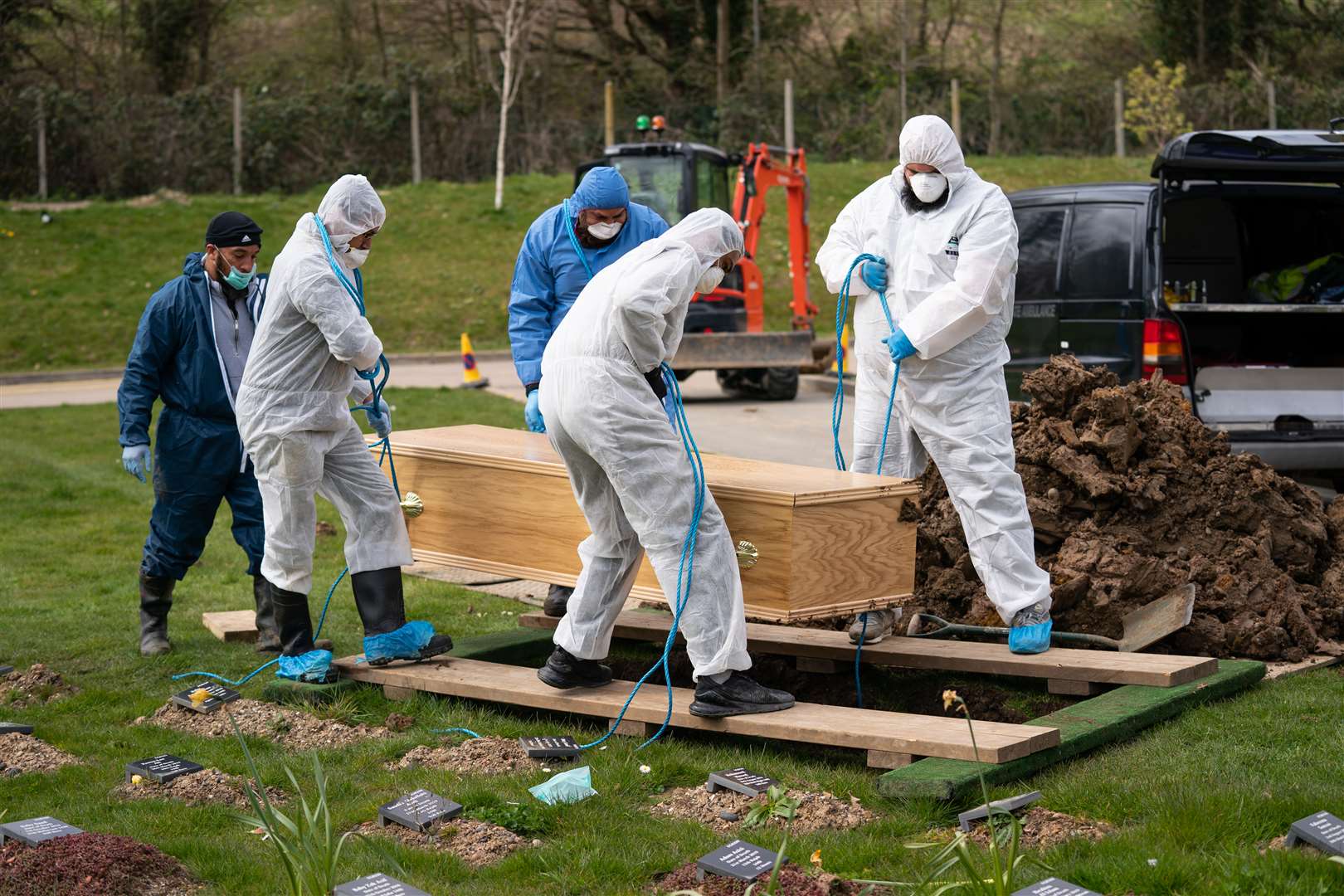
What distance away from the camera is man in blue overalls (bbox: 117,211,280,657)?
244 inches

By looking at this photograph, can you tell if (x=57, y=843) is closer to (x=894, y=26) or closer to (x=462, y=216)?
(x=462, y=216)

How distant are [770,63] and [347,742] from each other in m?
29.3

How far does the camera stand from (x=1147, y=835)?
369 centimetres

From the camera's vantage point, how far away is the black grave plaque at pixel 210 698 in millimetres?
5359

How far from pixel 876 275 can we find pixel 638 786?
7.20 ft

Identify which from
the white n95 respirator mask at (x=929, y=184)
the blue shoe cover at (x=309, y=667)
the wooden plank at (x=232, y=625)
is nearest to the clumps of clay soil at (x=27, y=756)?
the blue shoe cover at (x=309, y=667)

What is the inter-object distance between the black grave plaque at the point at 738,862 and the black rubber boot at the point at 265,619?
321 cm

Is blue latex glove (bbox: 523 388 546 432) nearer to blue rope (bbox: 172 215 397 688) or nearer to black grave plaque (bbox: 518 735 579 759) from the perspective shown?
blue rope (bbox: 172 215 397 688)

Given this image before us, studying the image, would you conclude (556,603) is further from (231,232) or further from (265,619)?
(231,232)

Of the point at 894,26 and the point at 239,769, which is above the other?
the point at 894,26

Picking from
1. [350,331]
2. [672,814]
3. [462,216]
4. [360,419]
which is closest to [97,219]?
[462,216]

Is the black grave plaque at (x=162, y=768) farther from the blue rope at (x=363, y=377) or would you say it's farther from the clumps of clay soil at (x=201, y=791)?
the blue rope at (x=363, y=377)

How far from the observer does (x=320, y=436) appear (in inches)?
214

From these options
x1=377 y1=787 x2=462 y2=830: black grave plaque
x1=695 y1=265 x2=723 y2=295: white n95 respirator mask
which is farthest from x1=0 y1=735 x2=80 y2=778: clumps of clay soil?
x1=695 y1=265 x2=723 y2=295: white n95 respirator mask
